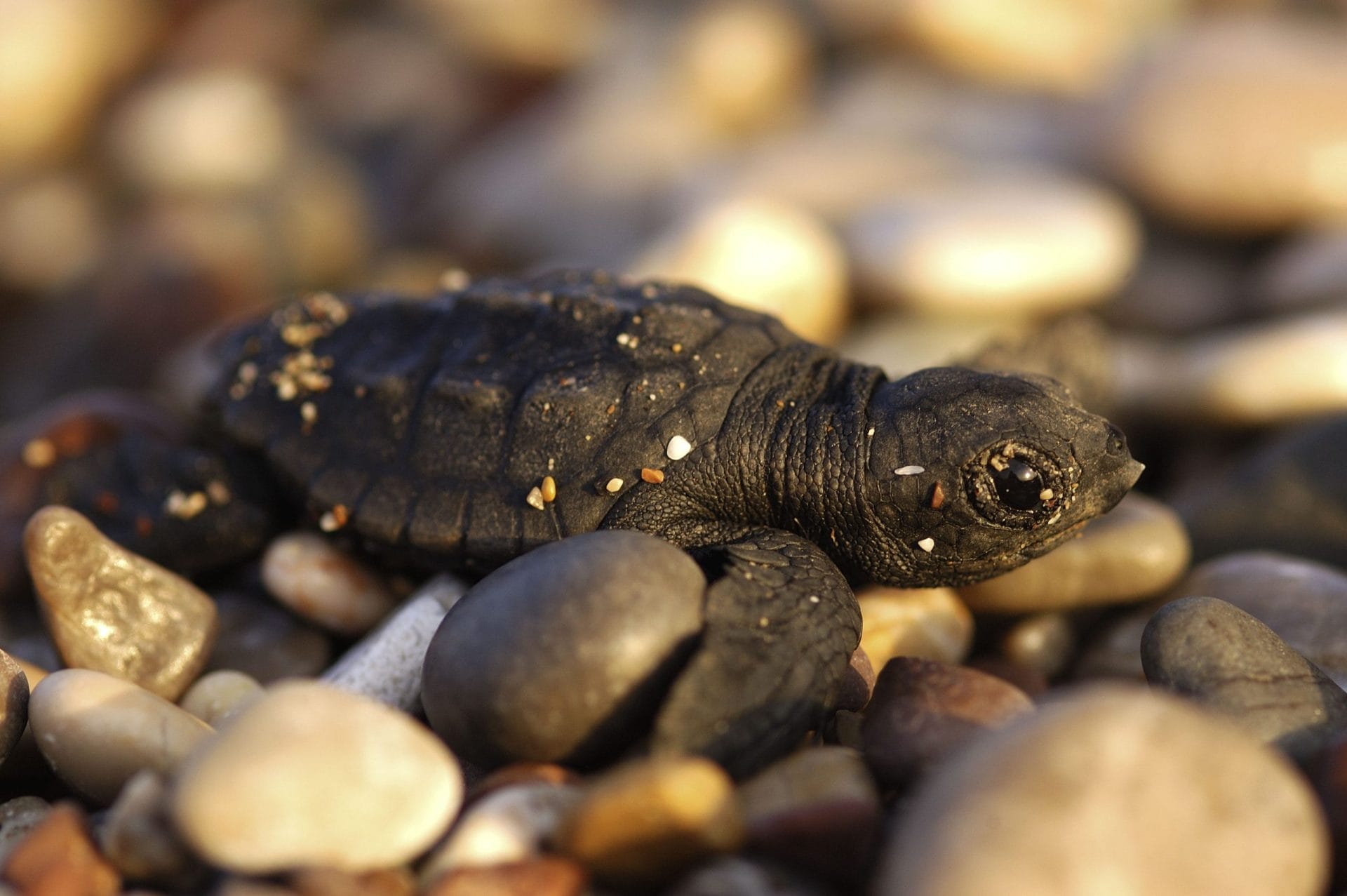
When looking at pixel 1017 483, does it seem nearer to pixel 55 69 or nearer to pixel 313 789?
pixel 313 789

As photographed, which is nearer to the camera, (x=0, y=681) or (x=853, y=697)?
(x=0, y=681)

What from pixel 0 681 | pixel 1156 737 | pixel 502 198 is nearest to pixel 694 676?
pixel 1156 737

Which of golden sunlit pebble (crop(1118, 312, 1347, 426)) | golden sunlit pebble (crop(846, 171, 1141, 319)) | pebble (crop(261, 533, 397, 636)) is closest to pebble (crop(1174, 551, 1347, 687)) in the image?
golden sunlit pebble (crop(1118, 312, 1347, 426))

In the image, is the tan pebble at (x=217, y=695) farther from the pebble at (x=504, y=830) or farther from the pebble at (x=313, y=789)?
the pebble at (x=504, y=830)

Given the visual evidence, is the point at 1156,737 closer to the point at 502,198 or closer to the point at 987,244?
the point at 987,244

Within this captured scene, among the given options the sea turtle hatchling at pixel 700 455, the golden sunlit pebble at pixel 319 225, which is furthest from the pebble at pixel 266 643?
the golden sunlit pebble at pixel 319 225

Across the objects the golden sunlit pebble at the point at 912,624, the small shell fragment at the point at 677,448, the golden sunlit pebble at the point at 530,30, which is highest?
the golden sunlit pebble at the point at 530,30
